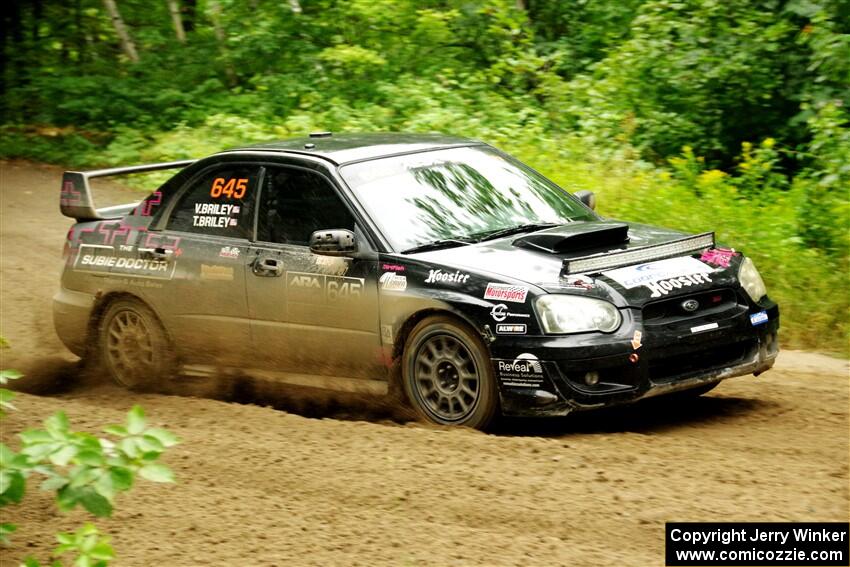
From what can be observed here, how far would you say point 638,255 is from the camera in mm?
6531

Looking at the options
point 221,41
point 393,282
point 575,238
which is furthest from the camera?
point 221,41

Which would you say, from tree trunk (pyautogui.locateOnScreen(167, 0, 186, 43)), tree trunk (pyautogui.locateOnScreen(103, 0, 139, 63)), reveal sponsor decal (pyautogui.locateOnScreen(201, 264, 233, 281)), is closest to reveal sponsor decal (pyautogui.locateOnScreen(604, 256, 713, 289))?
reveal sponsor decal (pyautogui.locateOnScreen(201, 264, 233, 281))

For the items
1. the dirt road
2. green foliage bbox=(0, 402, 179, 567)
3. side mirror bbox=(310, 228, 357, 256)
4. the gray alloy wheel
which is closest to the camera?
green foliage bbox=(0, 402, 179, 567)

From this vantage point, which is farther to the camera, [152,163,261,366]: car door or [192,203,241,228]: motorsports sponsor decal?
[192,203,241,228]: motorsports sponsor decal

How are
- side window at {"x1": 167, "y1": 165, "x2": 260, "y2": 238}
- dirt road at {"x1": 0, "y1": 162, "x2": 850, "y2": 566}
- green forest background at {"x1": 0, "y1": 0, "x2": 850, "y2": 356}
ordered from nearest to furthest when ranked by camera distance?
dirt road at {"x1": 0, "y1": 162, "x2": 850, "y2": 566}
side window at {"x1": 167, "y1": 165, "x2": 260, "y2": 238}
green forest background at {"x1": 0, "y1": 0, "x2": 850, "y2": 356}

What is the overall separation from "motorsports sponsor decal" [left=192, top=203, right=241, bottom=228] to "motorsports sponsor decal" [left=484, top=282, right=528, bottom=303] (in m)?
2.13

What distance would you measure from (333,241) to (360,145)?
1056mm

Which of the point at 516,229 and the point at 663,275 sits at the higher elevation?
the point at 516,229

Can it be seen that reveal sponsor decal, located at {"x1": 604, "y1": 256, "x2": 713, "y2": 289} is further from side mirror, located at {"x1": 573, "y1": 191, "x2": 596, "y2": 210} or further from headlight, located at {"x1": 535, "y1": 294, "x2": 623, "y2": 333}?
side mirror, located at {"x1": 573, "y1": 191, "x2": 596, "y2": 210}

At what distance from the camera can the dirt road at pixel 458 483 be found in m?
4.67

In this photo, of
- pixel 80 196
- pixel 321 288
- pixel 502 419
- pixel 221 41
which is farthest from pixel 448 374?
pixel 221 41

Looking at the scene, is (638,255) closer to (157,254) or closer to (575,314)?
(575,314)

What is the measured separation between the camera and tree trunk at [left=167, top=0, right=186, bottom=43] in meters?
19.3

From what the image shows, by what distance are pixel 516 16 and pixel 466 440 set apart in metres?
11.2
